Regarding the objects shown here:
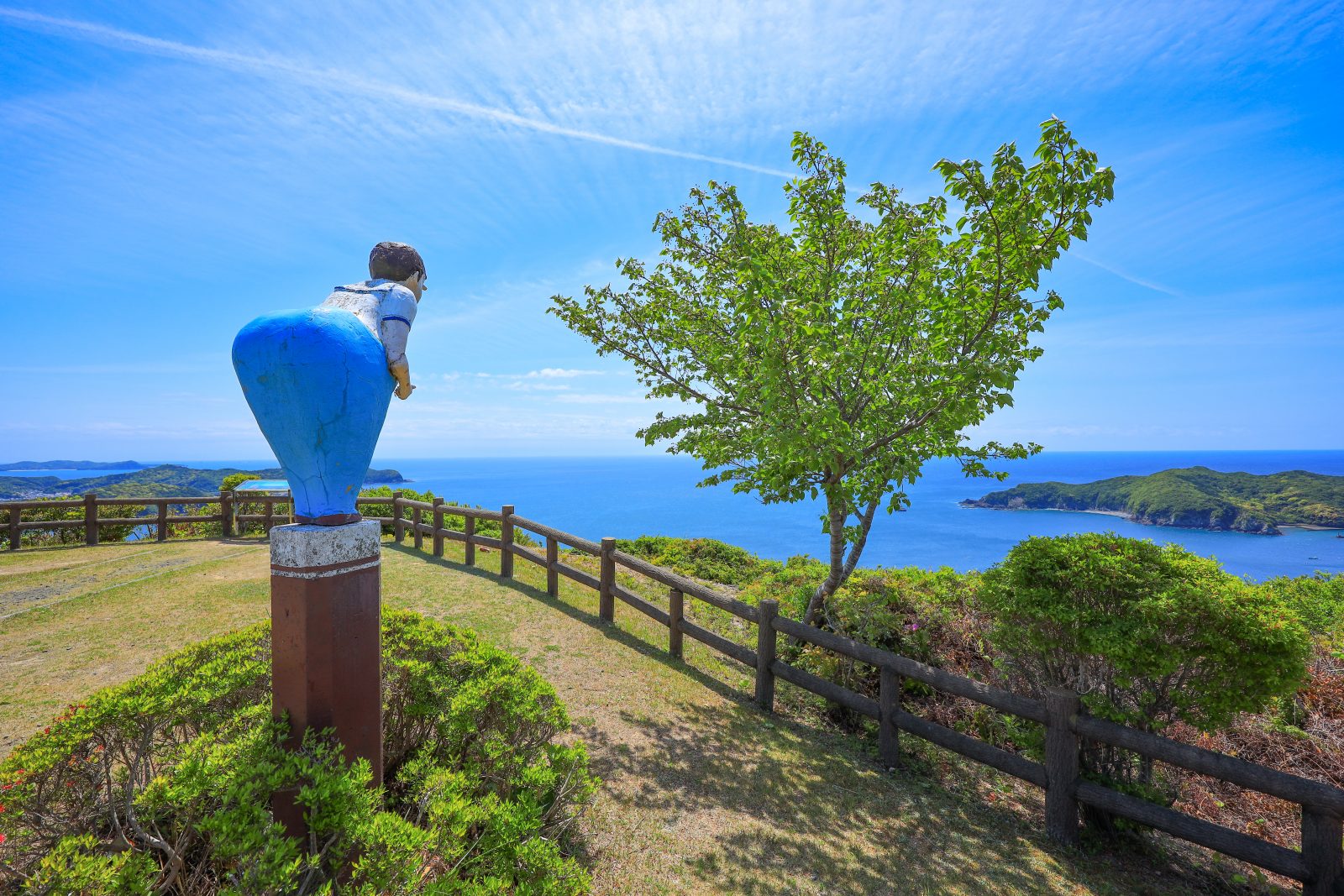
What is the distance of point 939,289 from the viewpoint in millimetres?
5535

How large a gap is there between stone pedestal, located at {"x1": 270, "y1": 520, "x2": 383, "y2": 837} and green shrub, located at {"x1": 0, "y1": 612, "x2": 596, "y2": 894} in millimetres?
109

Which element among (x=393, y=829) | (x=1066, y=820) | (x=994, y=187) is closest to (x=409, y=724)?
(x=393, y=829)

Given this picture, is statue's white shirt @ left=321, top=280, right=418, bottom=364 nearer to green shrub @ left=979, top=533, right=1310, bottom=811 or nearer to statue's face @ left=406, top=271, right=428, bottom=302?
statue's face @ left=406, top=271, right=428, bottom=302

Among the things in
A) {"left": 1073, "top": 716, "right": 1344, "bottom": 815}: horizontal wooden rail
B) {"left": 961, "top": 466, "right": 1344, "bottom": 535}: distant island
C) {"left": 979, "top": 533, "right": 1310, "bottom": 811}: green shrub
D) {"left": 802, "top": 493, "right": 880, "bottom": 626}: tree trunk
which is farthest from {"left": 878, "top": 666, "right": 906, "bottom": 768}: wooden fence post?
{"left": 961, "top": 466, "right": 1344, "bottom": 535}: distant island

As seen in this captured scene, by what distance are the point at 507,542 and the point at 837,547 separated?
19.3 ft

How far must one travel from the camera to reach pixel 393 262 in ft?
9.79

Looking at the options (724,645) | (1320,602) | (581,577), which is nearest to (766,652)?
(724,645)

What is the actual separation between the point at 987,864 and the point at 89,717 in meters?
5.26

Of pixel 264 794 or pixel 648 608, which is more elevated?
pixel 264 794

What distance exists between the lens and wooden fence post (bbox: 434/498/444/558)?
11.0 m

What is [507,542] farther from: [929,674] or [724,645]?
[929,674]

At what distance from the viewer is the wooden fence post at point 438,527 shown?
10969mm

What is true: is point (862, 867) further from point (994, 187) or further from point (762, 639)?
point (994, 187)

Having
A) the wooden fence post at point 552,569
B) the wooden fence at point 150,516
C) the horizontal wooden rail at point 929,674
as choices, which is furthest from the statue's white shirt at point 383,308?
the wooden fence at point 150,516
